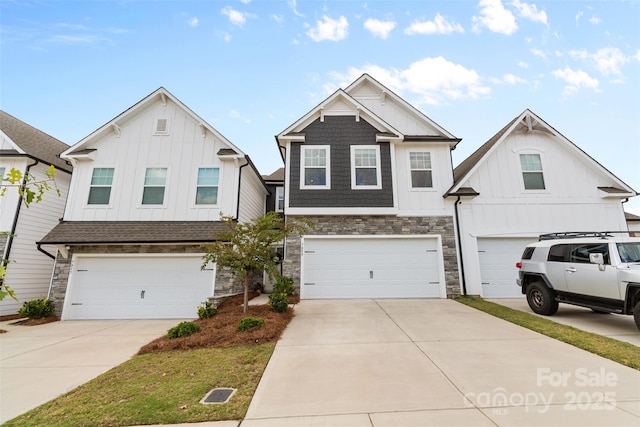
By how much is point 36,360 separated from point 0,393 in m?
1.69

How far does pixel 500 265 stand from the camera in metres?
10.7

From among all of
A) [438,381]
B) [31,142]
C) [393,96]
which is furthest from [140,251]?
[393,96]

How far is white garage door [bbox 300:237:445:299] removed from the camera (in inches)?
410

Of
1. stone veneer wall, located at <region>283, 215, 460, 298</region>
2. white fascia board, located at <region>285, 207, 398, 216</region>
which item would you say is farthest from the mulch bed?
white fascia board, located at <region>285, 207, 398, 216</region>

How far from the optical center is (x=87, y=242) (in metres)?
9.39

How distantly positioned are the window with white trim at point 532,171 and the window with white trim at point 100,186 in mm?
16746

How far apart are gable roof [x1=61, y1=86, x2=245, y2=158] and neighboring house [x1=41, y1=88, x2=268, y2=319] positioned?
39mm

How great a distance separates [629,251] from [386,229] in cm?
643

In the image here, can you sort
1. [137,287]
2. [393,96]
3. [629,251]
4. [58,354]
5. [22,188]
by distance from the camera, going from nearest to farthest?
[22,188]
[58,354]
[629,251]
[137,287]
[393,96]

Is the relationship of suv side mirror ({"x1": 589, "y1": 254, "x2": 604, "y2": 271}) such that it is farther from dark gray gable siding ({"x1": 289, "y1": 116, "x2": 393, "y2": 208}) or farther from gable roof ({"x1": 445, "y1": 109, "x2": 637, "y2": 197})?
dark gray gable siding ({"x1": 289, "y1": 116, "x2": 393, "y2": 208})

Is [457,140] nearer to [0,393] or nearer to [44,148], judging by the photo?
[0,393]

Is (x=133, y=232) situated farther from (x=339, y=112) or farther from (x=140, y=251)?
(x=339, y=112)

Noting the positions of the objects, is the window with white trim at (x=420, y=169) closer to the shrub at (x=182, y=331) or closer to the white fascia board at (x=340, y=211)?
the white fascia board at (x=340, y=211)

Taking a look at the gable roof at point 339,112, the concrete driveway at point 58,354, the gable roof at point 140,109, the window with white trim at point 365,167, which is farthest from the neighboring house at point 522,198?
the concrete driveway at point 58,354
